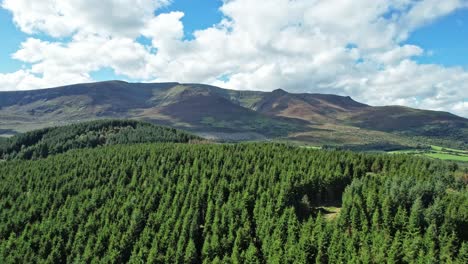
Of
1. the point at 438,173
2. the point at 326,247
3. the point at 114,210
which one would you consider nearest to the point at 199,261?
the point at 326,247

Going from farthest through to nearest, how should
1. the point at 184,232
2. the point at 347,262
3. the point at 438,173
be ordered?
the point at 438,173 < the point at 184,232 < the point at 347,262

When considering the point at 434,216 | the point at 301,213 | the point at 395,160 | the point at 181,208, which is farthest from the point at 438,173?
the point at 181,208

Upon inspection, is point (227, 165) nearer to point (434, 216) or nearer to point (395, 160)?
point (395, 160)

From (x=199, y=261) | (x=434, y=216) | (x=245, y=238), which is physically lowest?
(x=199, y=261)

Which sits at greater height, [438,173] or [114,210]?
[438,173]

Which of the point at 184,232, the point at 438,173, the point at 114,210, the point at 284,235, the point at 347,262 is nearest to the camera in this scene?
the point at 347,262

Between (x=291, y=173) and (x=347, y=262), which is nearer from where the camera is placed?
(x=347, y=262)
